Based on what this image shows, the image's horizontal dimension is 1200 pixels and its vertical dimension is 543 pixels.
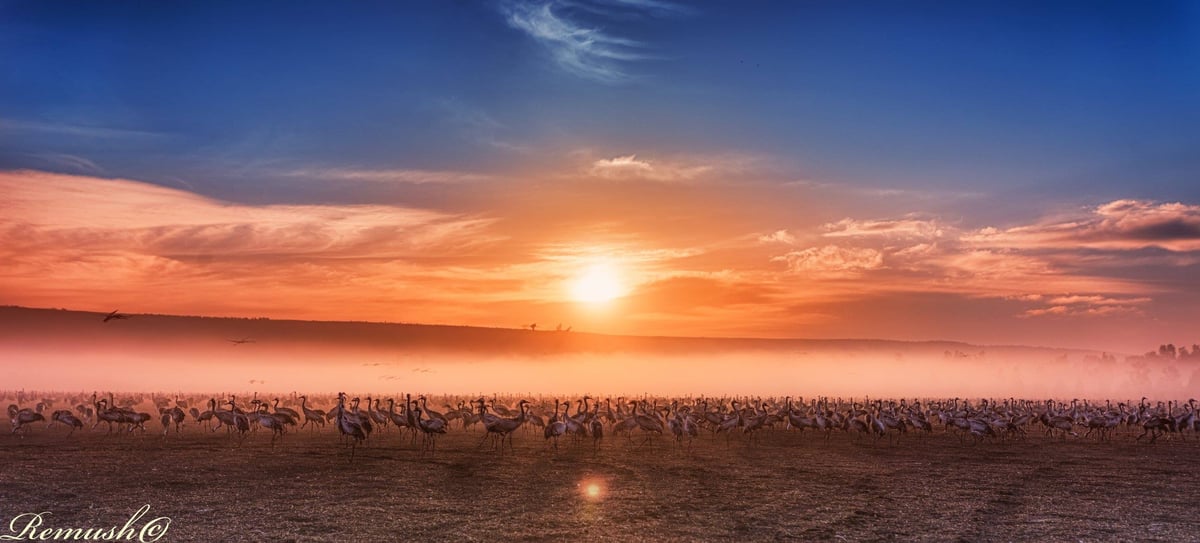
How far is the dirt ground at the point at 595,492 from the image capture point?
722 inches

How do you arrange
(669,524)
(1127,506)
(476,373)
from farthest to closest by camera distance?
(476,373), (1127,506), (669,524)

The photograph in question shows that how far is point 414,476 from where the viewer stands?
25.4 m

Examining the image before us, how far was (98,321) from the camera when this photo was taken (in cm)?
18100

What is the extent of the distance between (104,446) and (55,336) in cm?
16884

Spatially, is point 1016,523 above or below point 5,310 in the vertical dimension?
below

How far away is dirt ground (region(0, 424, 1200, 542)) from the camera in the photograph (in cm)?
1834

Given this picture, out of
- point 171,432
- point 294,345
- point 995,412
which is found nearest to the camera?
point 171,432

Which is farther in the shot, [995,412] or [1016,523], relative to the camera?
[995,412]

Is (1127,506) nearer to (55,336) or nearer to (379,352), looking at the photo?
(379,352)

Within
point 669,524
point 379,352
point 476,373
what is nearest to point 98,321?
point 379,352

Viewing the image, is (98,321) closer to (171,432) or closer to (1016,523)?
(171,432)

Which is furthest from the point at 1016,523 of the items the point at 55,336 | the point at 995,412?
the point at 55,336

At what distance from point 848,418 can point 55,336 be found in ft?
590

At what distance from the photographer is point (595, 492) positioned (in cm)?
2302
